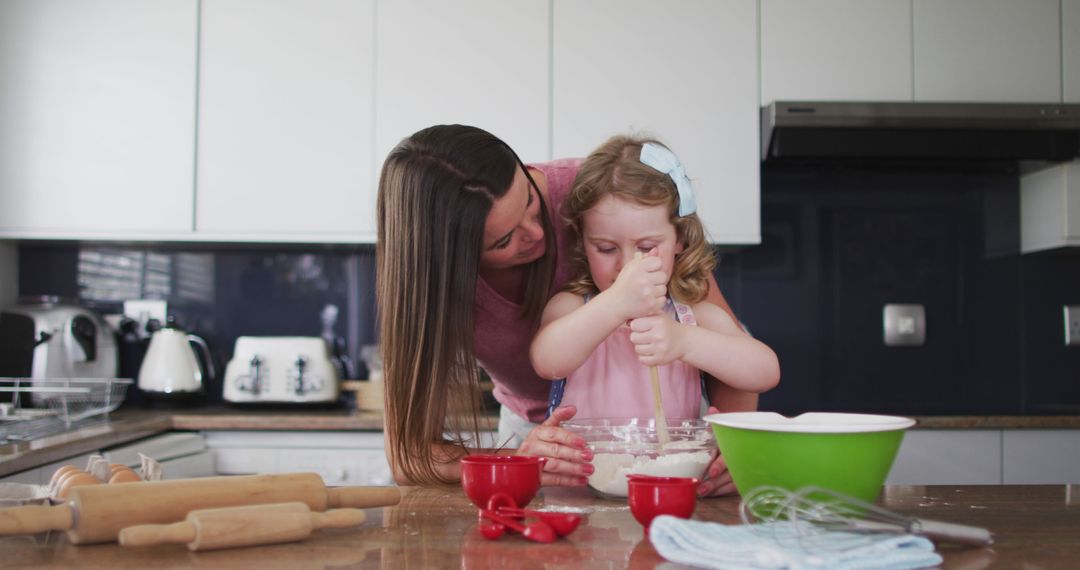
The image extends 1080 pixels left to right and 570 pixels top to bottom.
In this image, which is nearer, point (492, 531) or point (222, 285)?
point (492, 531)

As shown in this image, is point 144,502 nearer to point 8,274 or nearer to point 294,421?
point 294,421

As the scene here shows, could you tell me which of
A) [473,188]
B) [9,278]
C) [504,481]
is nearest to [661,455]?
[504,481]

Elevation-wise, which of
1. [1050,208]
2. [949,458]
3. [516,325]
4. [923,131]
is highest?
[923,131]

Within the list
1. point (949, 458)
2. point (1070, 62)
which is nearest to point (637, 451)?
point (949, 458)

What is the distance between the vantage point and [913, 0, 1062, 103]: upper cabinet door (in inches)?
104

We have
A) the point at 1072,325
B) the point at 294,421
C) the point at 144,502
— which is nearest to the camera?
the point at 144,502

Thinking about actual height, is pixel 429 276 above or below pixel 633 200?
below

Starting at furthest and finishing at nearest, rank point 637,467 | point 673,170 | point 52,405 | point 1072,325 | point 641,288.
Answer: point 1072,325, point 52,405, point 673,170, point 641,288, point 637,467

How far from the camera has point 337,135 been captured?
264 centimetres

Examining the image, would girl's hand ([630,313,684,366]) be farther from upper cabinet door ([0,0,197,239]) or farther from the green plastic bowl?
upper cabinet door ([0,0,197,239])

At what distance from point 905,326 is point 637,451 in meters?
2.05

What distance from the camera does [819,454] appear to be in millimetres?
830

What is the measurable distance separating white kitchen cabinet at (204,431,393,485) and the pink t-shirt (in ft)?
2.86

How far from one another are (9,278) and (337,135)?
115cm
